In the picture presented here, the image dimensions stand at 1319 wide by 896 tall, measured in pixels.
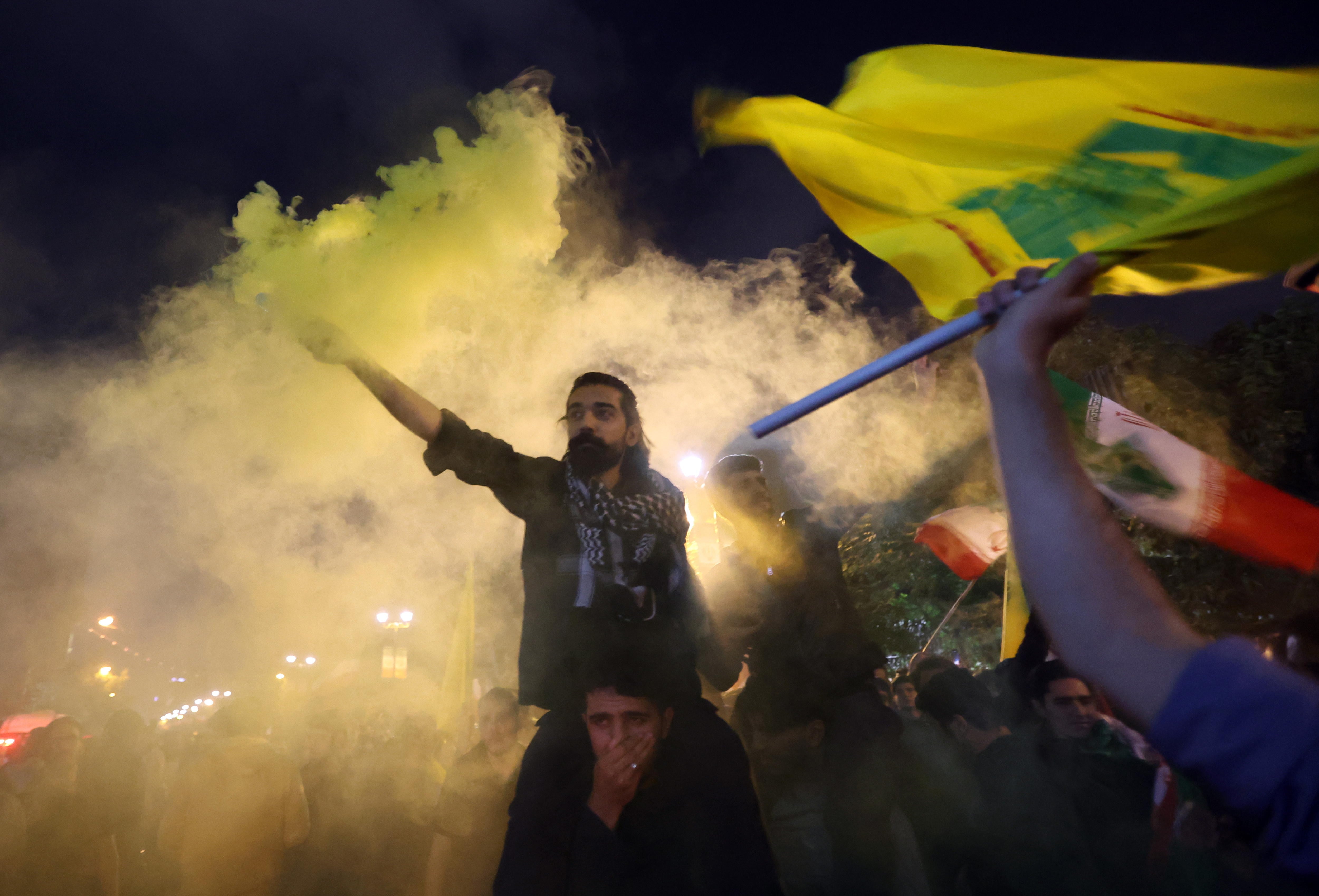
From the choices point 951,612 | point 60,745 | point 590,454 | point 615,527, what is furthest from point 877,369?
point 60,745

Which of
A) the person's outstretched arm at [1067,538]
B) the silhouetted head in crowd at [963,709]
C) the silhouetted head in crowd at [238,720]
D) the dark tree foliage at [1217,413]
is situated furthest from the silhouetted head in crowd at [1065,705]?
the silhouetted head in crowd at [238,720]

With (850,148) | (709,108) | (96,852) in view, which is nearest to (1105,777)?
(850,148)

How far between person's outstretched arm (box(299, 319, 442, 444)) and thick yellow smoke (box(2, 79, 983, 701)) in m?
0.15

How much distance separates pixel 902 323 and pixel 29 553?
10.3 metres

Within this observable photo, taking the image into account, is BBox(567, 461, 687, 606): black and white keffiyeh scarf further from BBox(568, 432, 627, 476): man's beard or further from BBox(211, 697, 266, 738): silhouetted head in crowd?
BBox(211, 697, 266, 738): silhouetted head in crowd

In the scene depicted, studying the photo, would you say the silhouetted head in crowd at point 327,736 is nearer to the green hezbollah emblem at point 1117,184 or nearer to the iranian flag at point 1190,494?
the iranian flag at point 1190,494

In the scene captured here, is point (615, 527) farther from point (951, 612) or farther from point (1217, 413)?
point (1217, 413)

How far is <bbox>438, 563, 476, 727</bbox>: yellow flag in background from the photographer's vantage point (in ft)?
16.1

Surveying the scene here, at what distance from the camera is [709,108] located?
2238mm

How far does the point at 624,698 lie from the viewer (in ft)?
7.24

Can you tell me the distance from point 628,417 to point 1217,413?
30.8ft

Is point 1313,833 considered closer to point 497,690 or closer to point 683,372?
point 683,372

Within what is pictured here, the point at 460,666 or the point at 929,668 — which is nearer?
the point at 929,668

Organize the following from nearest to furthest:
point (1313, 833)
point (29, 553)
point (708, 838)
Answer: point (1313, 833), point (708, 838), point (29, 553)
